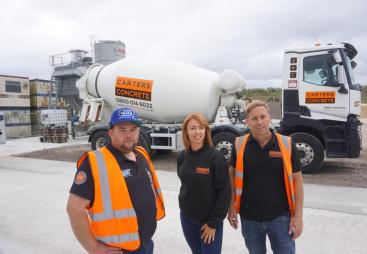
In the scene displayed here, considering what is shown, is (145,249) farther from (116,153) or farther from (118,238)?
(116,153)

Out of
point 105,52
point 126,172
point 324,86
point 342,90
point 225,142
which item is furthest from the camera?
point 105,52

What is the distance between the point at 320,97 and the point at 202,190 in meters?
5.17

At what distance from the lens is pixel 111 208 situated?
183cm

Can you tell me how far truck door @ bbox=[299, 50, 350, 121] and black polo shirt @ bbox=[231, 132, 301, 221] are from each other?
4826 millimetres

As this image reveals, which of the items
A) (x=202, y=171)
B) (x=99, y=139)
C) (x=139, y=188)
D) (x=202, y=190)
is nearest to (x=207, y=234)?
(x=202, y=190)

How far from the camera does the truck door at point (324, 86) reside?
6.35 metres

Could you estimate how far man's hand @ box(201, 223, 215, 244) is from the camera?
2.34 meters

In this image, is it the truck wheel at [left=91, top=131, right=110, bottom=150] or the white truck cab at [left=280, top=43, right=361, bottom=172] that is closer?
the white truck cab at [left=280, top=43, right=361, bottom=172]

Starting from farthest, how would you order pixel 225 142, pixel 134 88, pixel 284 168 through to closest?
1. pixel 134 88
2. pixel 225 142
3. pixel 284 168

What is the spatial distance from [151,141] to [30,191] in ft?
11.8

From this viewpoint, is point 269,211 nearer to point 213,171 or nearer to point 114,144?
point 213,171

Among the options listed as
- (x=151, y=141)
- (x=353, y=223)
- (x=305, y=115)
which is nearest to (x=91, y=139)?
(x=151, y=141)

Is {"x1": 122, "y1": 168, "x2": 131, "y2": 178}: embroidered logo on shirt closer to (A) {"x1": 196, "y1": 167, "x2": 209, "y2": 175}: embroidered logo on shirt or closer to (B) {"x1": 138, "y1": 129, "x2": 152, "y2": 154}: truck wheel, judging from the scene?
(A) {"x1": 196, "y1": 167, "x2": 209, "y2": 175}: embroidered logo on shirt

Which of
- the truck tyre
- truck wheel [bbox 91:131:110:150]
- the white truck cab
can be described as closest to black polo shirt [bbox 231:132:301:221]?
the truck tyre
